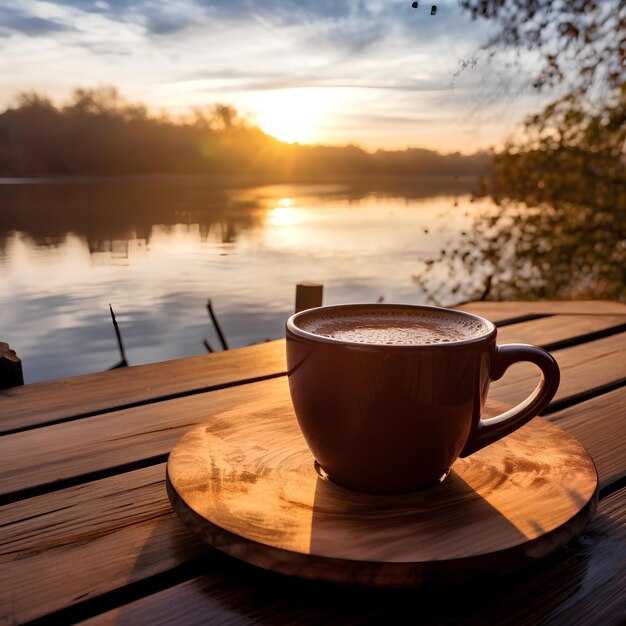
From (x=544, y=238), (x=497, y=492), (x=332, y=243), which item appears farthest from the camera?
(x=332, y=243)

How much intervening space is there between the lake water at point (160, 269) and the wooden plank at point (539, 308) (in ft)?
3.13

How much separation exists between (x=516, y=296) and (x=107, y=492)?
514 cm

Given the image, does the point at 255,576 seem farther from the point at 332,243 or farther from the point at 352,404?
the point at 332,243

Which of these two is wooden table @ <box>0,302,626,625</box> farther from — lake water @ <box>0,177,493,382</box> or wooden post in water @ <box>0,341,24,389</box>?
lake water @ <box>0,177,493,382</box>

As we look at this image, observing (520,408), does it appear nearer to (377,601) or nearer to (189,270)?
(377,601)

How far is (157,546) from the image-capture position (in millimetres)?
554

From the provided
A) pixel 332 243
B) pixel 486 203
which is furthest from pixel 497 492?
pixel 332 243

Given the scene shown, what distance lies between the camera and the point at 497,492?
1.96 feet

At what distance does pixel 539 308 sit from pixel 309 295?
0.64 meters

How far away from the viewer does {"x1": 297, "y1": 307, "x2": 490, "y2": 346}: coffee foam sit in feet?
2.17

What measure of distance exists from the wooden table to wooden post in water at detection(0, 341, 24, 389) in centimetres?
6

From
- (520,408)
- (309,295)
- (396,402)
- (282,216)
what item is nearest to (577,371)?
(520,408)

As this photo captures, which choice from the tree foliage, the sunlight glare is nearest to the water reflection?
the tree foliage

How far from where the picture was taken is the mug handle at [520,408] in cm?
64
